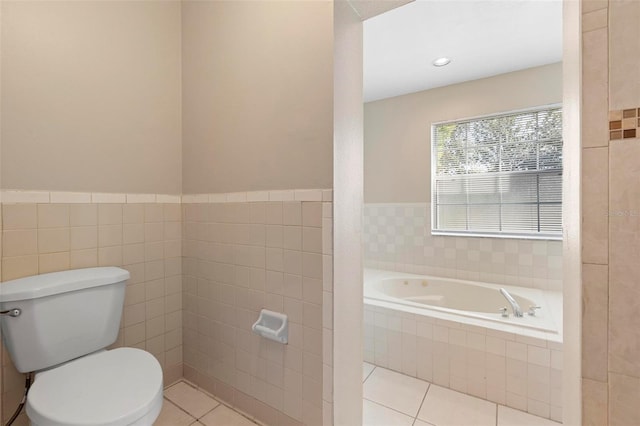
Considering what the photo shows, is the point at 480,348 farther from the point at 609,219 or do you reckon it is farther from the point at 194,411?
the point at 194,411

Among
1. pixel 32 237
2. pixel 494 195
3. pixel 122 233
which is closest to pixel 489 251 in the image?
pixel 494 195

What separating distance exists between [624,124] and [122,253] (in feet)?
6.80

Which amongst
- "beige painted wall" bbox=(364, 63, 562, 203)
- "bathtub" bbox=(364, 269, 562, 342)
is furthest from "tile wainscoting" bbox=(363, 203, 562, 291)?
"beige painted wall" bbox=(364, 63, 562, 203)

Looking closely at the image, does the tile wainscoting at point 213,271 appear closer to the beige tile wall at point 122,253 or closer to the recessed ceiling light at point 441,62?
the beige tile wall at point 122,253

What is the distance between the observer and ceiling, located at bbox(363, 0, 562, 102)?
1.83 meters

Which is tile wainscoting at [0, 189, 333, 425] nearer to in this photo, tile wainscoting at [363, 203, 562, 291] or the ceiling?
the ceiling

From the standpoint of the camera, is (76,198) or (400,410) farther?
(400,410)

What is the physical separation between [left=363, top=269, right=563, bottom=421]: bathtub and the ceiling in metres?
1.98

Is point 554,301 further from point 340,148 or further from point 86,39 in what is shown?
point 86,39

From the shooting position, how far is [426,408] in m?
1.70

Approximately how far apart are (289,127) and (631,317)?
50.5 inches

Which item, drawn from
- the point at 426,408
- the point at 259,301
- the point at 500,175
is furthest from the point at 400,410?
the point at 500,175

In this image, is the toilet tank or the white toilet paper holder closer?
the toilet tank

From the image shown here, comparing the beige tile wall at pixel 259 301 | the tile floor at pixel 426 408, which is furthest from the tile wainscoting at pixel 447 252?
the beige tile wall at pixel 259 301
